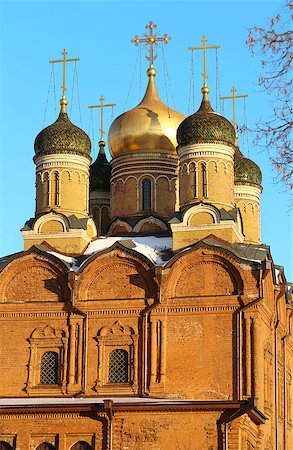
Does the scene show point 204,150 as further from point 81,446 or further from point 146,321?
point 81,446

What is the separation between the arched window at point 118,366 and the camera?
70.2ft

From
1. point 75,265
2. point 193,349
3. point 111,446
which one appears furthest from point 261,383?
point 75,265

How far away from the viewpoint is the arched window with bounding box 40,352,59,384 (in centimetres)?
2167

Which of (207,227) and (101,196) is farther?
(101,196)

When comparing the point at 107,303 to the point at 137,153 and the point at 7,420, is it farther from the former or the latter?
the point at 137,153

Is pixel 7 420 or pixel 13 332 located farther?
pixel 13 332

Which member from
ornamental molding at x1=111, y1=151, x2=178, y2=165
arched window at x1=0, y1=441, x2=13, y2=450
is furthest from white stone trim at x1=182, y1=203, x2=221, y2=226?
arched window at x1=0, y1=441, x2=13, y2=450

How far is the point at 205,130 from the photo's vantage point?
23344 millimetres

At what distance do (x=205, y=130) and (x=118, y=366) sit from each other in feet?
19.6

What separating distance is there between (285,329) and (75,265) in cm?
582

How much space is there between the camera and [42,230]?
2359 cm

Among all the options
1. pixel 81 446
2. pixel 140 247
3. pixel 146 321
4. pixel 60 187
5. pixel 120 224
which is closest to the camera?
pixel 81 446

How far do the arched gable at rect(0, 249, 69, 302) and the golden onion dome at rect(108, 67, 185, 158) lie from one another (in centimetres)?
496

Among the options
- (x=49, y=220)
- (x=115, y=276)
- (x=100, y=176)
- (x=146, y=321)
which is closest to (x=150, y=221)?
(x=49, y=220)
